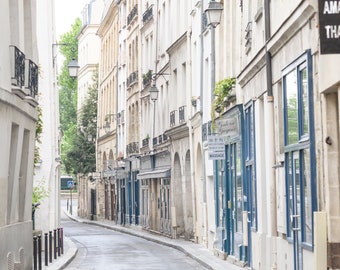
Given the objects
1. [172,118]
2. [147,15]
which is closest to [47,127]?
[172,118]

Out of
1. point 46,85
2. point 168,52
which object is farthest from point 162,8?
point 46,85

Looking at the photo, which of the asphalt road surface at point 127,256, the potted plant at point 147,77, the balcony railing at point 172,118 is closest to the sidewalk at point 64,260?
the asphalt road surface at point 127,256

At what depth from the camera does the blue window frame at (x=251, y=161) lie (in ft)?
70.2

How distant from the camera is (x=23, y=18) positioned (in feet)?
70.6

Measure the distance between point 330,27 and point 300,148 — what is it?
564 centimetres

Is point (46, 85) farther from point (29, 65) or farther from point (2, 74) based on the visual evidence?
point (2, 74)

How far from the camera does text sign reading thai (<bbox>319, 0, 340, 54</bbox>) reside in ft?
33.4

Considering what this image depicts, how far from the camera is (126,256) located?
2925 centimetres

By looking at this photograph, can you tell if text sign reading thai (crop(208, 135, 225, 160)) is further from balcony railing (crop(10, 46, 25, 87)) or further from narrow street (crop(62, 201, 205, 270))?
balcony railing (crop(10, 46, 25, 87))

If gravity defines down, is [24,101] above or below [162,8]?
below

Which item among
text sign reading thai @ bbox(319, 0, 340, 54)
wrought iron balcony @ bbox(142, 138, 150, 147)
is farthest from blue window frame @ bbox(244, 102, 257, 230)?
wrought iron balcony @ bbox(142, 138, 150, 147)

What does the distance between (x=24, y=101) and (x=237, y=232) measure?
6638 mm

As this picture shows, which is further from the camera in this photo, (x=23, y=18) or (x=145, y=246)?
(x=145, y=246)

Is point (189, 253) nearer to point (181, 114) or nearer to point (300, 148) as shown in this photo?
point (181, 114)
